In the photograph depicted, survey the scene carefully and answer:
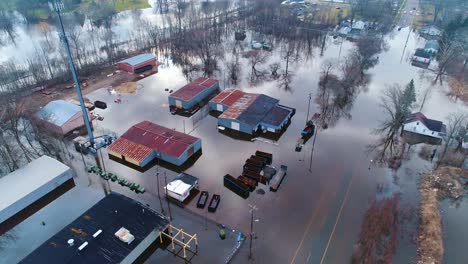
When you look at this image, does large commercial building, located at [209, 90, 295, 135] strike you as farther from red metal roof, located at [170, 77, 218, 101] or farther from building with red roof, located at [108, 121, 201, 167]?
building with red roof, located at [108, 121, 201, 167]

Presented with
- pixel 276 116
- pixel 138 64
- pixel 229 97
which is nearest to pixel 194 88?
pixel 229 97

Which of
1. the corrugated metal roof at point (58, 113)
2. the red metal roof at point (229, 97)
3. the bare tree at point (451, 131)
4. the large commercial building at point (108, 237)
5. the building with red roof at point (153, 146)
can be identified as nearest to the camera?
the large commercial building at point (108, 237)

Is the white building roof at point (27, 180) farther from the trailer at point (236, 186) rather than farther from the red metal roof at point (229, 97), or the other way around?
the red metal roof at point (229, 97)

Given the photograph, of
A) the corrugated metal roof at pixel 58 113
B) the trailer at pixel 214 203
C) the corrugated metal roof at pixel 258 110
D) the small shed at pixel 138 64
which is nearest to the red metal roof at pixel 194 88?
the corrugated metal roof at pixel 258 110

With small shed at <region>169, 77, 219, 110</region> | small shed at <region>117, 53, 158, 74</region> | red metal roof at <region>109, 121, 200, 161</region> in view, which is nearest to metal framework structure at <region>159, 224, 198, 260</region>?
red metal roof at <region>109, 121, 200, 161</region>

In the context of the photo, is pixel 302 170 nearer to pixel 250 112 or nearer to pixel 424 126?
pixel 250 112

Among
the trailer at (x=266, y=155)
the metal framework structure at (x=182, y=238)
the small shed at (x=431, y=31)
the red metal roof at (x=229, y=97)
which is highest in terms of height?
the small shed at (x=431, y=31)
